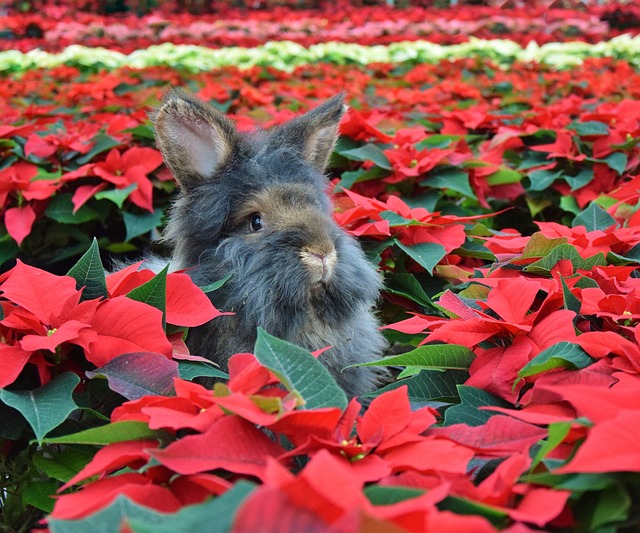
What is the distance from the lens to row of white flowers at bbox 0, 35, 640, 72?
29.2ft

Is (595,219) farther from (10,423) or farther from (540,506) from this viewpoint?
(10,423)

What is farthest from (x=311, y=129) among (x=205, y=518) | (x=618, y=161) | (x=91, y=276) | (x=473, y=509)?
(x=618, y=161)

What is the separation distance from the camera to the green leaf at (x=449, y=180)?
3.30 metres

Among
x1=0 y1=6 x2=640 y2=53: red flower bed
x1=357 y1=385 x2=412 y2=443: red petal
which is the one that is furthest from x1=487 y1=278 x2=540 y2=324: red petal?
x1=0 y1=6 x2=640 y2=53: red flower bed

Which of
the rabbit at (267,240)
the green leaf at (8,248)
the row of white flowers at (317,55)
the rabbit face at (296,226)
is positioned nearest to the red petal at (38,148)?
the green leaf at (8,248)

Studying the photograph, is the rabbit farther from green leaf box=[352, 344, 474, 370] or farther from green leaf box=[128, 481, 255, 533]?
green leaf box=[128, 481, 255, 533]

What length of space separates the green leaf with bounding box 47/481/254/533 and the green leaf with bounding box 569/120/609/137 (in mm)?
3320

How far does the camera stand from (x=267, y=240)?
86.6 inches

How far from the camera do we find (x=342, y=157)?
3771 millimetres

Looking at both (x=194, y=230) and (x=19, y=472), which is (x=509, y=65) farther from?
(x=19, y=472)

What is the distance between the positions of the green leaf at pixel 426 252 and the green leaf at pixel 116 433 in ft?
4.63

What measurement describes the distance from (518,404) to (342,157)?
87.5 inches

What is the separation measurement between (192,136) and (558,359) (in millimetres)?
1385

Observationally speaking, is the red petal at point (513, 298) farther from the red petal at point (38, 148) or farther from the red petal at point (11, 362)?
the red petal at point (38, 148)
